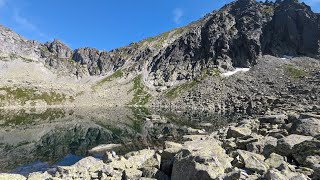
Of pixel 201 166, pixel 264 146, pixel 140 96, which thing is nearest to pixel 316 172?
pixel 201 166

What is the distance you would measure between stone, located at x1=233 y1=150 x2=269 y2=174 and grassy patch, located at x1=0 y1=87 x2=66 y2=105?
157m

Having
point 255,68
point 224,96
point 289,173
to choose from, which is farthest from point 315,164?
point 255,68

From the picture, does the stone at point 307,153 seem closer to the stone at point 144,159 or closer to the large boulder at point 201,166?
the large boulder at point 201,166

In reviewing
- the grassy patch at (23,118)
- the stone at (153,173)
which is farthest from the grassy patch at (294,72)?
the stone at (153,173)

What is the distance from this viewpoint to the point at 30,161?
3641 cm

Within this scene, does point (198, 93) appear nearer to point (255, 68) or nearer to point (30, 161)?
point (255, 68)

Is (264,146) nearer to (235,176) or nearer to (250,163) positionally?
(250,163)

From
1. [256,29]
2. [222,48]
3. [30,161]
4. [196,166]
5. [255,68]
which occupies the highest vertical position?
[256,29]

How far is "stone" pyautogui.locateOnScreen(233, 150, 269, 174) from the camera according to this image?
1524cm

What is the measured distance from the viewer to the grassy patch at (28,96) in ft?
511

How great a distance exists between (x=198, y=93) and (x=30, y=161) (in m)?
121

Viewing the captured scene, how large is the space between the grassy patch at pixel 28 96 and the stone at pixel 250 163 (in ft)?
515

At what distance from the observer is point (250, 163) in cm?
1605

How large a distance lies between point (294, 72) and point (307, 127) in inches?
5392
